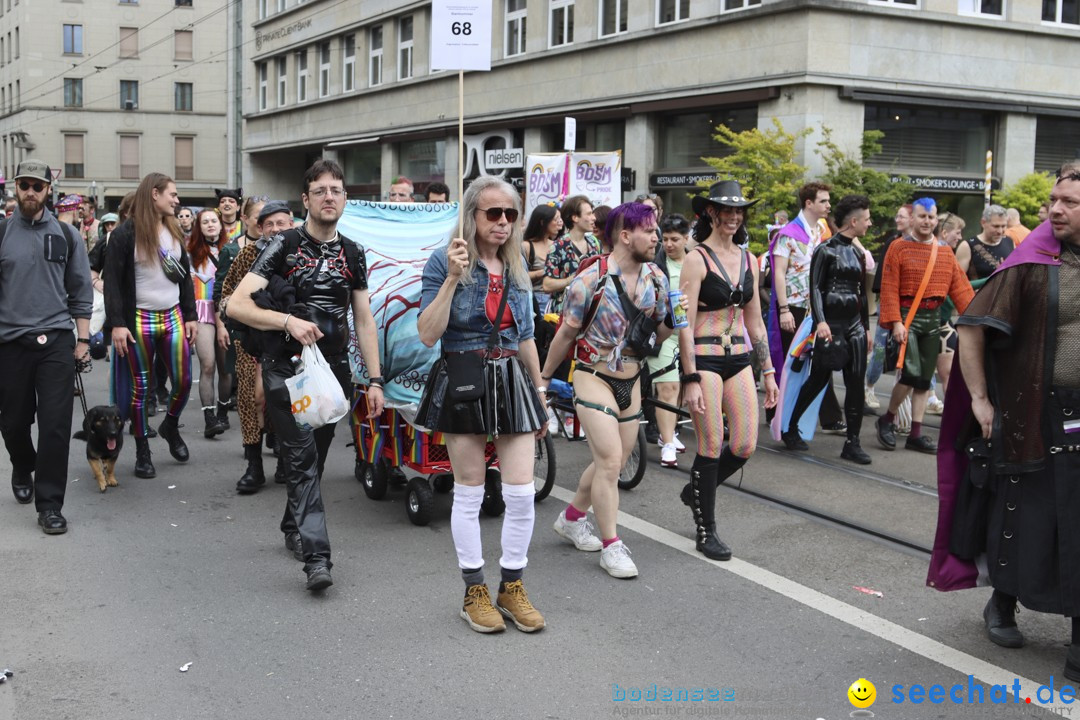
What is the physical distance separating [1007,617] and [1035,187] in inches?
736

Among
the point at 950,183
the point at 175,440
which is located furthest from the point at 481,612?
the point at 950,183

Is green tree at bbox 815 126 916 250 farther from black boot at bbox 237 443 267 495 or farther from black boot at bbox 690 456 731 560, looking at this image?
black boot at bbox 690 456 731 560

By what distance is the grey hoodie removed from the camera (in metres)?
6.41

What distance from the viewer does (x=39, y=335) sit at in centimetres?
643

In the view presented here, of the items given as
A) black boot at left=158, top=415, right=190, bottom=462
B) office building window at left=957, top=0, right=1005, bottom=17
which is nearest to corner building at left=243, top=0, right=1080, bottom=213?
office building window at left=957, top=0, right=1005, bottom=17

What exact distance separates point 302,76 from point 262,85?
5.07 m

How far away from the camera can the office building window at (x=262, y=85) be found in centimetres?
4794

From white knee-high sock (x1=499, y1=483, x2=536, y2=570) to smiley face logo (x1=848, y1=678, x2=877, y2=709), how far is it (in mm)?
1484

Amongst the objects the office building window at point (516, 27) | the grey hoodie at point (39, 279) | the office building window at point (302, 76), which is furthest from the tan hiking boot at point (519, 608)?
the office building window at point (302, 76)

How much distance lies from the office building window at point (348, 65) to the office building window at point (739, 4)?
774 inches

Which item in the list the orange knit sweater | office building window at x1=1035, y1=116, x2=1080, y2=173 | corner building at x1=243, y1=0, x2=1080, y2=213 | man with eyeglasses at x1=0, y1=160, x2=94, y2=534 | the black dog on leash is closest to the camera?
man with eyeglasses at x1=0, y1=160, x2=94, y2=534

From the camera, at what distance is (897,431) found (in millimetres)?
9656

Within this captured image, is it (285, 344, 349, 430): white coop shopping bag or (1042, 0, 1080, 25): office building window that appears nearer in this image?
(285, 344, 349, 430): white coop shopping bag

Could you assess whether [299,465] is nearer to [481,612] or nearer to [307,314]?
[307,314]
